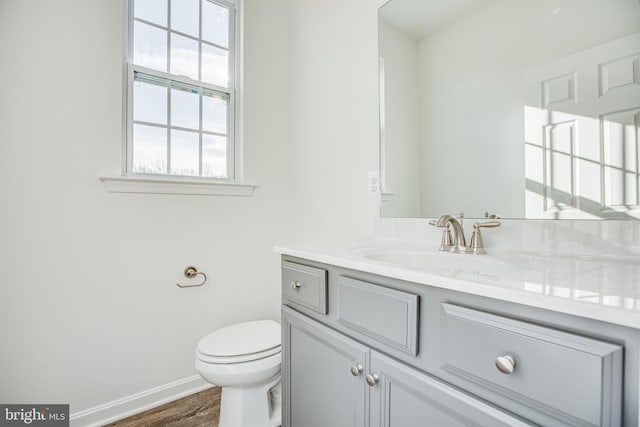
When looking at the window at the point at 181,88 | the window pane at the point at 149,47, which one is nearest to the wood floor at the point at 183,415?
the window at the point at 181,88

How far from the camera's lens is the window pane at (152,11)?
1.63 m

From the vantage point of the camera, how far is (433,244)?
121cm

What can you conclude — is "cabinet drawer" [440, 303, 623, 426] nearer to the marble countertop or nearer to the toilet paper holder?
the marble countertop

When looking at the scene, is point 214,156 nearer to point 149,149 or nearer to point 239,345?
point 149,149

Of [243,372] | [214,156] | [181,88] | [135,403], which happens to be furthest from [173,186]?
[135,403]

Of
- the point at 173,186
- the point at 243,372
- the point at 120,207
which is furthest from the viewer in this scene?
the point at 173,186

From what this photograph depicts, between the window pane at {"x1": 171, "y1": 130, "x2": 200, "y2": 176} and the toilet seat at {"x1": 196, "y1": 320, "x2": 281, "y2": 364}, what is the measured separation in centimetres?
95

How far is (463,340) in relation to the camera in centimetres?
59

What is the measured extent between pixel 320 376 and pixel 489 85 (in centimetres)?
118

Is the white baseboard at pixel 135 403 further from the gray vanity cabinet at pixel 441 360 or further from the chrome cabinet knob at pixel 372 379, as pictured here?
the chrome cabinet knob at pixel 372 379

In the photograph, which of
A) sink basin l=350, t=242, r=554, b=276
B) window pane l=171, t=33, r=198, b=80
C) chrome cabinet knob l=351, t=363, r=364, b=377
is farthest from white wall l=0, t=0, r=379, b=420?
chrome cabinet knob l=351, t=363, r=364, b=377

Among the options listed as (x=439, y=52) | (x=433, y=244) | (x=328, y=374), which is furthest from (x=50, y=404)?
(x=439, y=52)

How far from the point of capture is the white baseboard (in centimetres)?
141

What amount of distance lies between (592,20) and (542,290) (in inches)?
34.8
